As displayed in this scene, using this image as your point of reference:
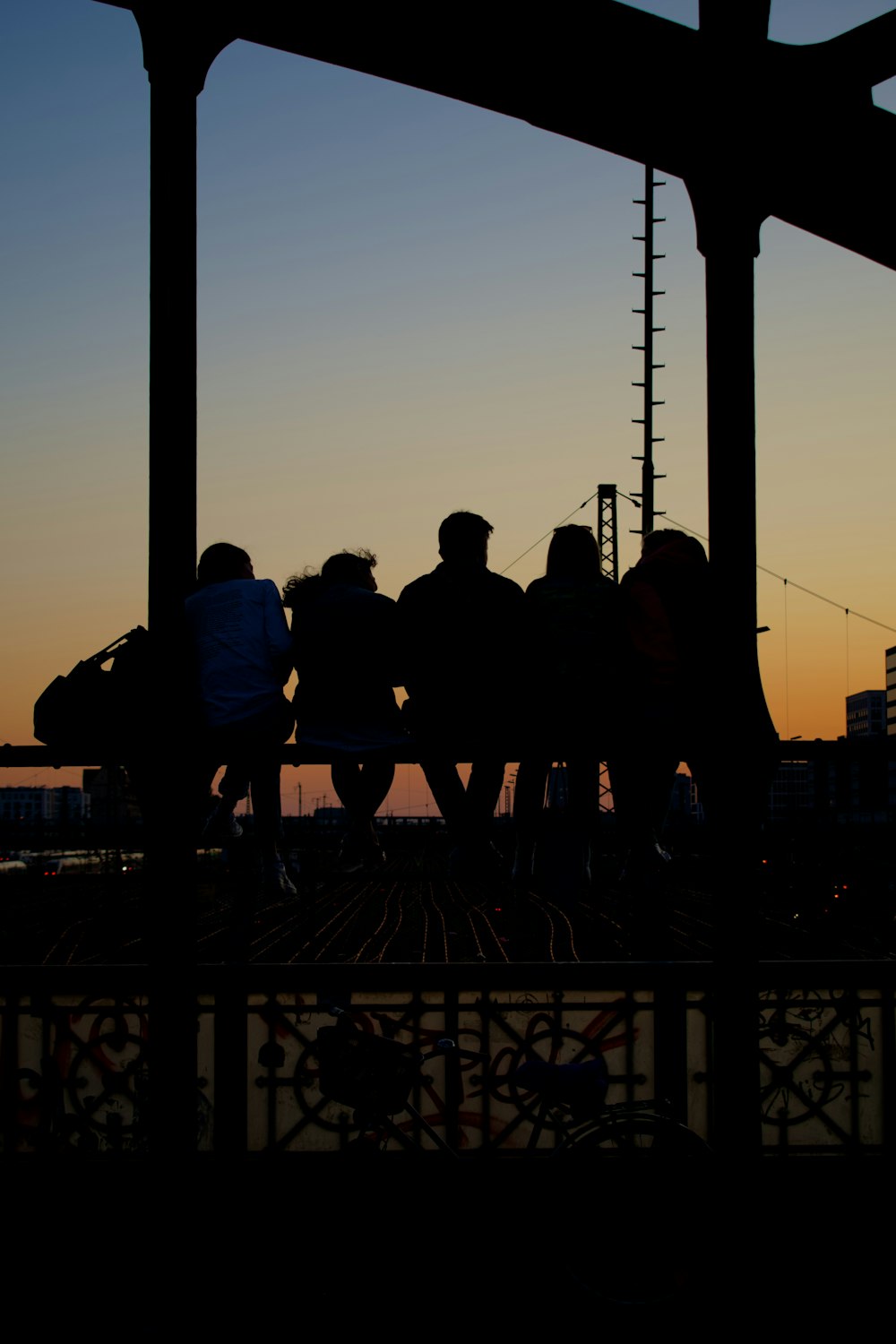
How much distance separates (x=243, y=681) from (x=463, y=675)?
84cm

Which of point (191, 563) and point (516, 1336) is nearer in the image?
point (191, 563)

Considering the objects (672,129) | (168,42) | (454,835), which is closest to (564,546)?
(454,835)

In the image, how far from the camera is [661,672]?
518 centimetres

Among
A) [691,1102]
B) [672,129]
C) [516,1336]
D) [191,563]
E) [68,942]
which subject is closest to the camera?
[191,563]

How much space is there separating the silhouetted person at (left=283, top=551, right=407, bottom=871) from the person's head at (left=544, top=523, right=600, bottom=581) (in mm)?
690

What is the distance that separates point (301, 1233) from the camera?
6152mm

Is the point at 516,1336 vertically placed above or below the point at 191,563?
below

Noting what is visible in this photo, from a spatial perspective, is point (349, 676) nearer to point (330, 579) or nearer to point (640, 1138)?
point (330, 579)

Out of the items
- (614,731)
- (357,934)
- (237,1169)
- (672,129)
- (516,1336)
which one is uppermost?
(672,129)

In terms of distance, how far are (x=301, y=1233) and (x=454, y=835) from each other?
6.91 feet

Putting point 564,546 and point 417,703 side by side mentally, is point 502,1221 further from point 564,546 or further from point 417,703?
point 564,546

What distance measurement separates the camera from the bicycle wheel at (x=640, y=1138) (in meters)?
4.86

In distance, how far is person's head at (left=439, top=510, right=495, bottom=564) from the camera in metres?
5.50

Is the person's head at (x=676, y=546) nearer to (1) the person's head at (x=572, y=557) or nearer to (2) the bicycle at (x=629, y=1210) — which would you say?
(1) the person's head at (x=572, y=557)
